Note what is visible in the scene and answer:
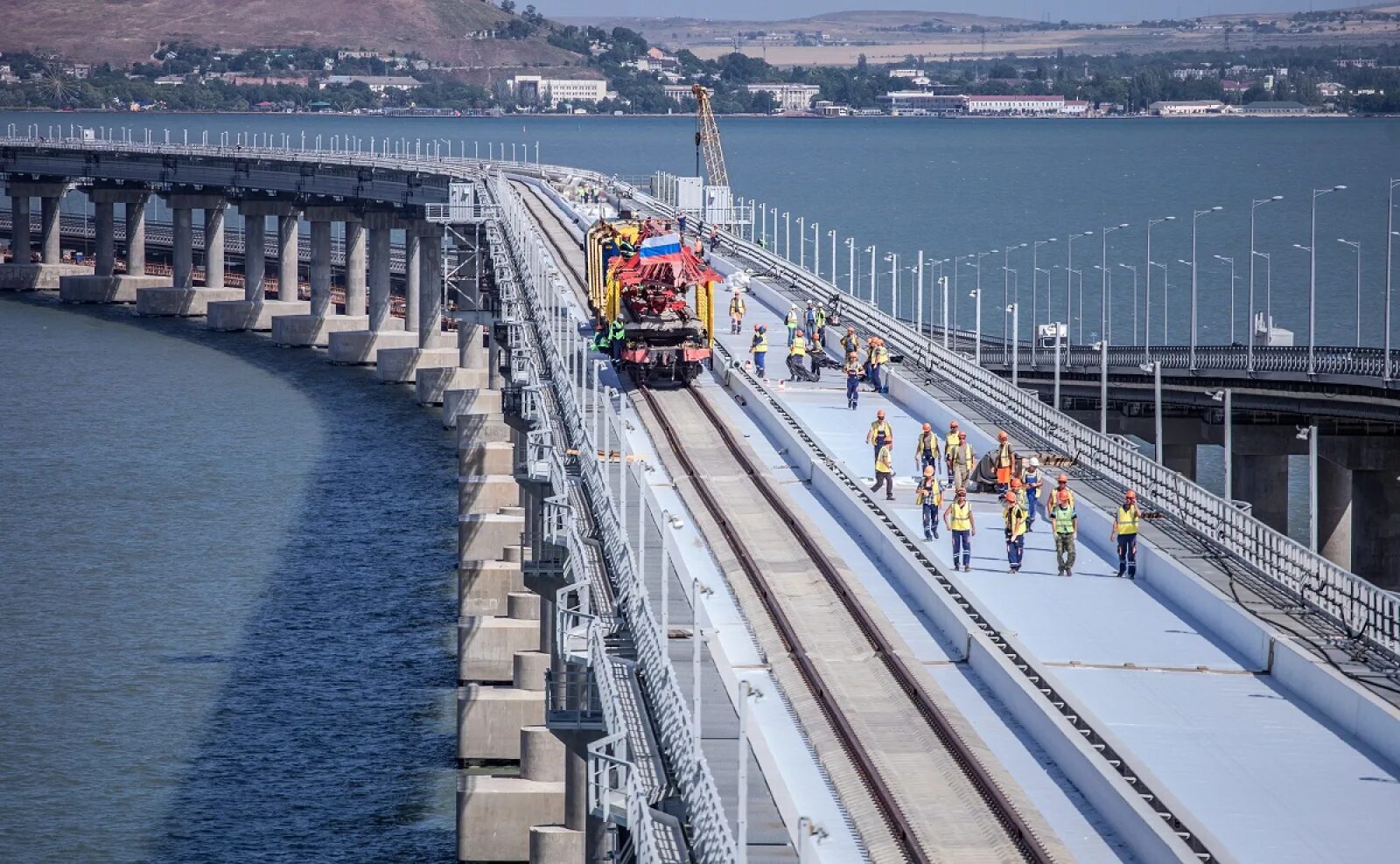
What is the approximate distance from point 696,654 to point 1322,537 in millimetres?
44895

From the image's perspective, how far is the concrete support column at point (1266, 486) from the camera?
73938 mm

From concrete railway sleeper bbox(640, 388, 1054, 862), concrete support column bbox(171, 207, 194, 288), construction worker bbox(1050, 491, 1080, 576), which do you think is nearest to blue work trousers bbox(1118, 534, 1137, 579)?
construction worker bbox(1050, 491, 1080, 576)

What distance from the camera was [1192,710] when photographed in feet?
114

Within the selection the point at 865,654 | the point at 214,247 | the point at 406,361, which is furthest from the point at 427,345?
the point at 865,654

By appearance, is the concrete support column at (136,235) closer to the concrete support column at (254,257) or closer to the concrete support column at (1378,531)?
the concrete support column at (254,257)

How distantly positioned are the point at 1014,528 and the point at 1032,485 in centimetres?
316

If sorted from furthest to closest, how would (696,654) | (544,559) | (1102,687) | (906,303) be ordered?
(906,303) → (544,559) → (1102,687) → (696,654)

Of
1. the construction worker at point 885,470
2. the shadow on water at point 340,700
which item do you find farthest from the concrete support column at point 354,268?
the construction worker at point 885,470

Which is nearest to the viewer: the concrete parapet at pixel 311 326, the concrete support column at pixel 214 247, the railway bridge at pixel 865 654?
the railway bridge at pixel 865 654

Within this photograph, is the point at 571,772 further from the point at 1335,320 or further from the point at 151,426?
the point at 1335,320

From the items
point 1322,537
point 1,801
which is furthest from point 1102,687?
point 1322,537

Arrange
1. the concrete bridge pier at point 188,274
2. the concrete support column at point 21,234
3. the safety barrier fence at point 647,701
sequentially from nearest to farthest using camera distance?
the safety barrier fence at point 647,701 → the concrete bridge pier at point 188,274 → the concrete support column at point 21,234

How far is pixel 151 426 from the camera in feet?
346

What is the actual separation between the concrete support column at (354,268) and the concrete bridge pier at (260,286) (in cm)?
399
